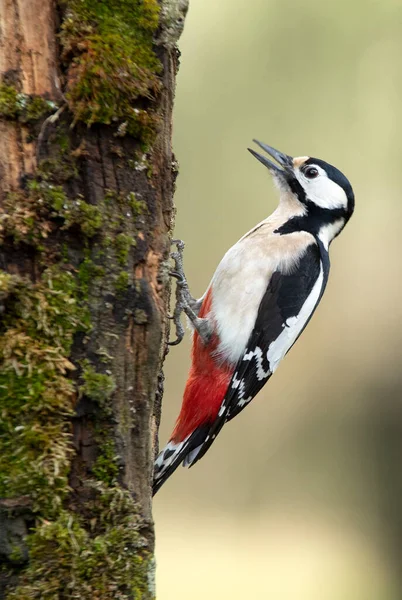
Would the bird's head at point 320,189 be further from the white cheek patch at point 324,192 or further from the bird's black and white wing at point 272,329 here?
the bird's black and white wing at point 272,329

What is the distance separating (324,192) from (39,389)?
2040 millimetres

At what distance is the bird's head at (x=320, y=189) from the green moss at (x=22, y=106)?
173 cm

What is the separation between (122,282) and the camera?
6.29 ft

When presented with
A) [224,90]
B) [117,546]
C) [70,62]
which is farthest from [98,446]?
[224,90]

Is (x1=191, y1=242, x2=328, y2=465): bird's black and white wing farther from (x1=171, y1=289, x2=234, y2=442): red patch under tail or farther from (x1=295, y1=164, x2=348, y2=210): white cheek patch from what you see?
(x1=295, y1=164, x2=348, y2=210): white cheek patch

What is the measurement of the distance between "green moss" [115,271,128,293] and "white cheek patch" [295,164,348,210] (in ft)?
5.74

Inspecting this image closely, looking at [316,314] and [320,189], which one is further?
[316,314]

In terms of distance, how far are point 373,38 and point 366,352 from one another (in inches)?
89.9

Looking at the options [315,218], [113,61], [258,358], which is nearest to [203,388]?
[258,358]

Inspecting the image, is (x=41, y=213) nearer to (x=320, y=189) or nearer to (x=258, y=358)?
(x=258, y=358)

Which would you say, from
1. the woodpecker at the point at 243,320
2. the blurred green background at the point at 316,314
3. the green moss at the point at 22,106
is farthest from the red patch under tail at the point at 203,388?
the blurred green background at the point at 316,314

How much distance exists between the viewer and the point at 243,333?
3.22 metres

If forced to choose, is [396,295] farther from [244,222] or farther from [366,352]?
[244,222]

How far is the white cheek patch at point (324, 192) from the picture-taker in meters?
3.48
